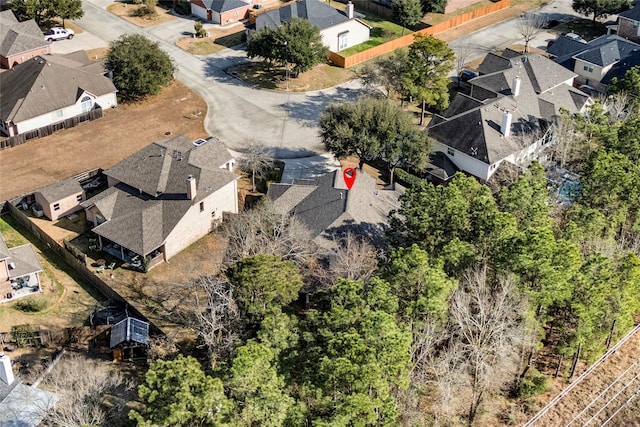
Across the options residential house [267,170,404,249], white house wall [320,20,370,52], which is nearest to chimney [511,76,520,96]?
residential house [267,170,404,249]

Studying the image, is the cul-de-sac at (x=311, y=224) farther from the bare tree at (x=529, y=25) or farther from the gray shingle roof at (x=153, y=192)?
the bare tree at (x=529, y=25)

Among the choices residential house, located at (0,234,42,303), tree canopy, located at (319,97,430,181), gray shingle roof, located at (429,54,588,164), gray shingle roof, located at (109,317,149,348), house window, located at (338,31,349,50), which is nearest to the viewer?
gray shingle roof, located at (109,317,149,348)

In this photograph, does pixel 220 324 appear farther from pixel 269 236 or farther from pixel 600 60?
pixel 600 60

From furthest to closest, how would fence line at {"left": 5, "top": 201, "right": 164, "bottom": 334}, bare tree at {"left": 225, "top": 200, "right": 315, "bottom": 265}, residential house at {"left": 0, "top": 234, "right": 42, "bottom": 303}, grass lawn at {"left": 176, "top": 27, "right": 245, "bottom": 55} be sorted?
grass lawn at {"left": 176, "top": 27, "right": 245, "bottom": 55} → residential house at {"left": 0, "top": 234, "right": 42, "bottom": 303} → fence line at {"left": 5, "top": 201, "right": 164, "bottom": 334} → bare tree at {"left": 225, "top": 200, "right": 315, "bottom": 265}

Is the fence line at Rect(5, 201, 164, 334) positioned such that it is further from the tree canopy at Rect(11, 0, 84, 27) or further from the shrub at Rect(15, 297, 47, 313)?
the tree canopy at Rect(11, 0, 84, 27)

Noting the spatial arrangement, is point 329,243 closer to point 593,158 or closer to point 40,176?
point 593,158

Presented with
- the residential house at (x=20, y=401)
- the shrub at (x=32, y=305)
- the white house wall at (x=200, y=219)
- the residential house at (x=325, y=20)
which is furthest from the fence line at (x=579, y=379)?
the residential house at (x=325, y=20)
